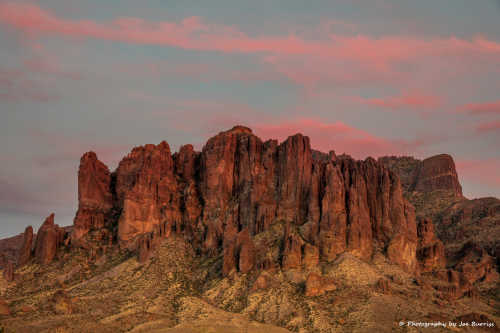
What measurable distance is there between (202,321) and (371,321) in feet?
123

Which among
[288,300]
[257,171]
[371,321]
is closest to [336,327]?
[371,321]

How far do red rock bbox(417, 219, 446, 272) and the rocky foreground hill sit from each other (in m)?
0.37

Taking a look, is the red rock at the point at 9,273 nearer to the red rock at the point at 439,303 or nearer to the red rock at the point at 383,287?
the red rock at the point at 383,287

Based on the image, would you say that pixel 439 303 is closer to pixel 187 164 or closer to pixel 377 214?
pixel 377 214

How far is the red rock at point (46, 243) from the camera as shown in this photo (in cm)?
17680

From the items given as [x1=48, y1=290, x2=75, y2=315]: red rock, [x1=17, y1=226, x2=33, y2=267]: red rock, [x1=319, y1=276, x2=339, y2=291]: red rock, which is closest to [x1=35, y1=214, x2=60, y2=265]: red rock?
[x1=17, y1=226, x2=33, y2=267]: red rock

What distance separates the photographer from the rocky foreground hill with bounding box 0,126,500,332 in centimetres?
12512

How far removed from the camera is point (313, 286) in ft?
438

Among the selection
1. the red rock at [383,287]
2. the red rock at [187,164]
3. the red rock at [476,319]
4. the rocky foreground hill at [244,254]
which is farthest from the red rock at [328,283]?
the red rock at [187,164]

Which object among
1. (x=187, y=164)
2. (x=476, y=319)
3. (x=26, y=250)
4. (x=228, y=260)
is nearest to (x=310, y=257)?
(x=228, y=260)

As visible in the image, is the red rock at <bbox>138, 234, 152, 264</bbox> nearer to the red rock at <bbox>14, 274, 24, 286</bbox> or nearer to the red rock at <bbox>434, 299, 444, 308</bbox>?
the red rock at <bbox>14, 274, 24, 286</bbox>

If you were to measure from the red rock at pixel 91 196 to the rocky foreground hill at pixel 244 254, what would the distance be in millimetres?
391

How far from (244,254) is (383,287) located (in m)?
37.4

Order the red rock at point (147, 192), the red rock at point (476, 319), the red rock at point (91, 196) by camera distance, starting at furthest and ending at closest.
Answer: the red rock at point (91, 196), the red rock at point (147, 192), the red rock at point (476, 319)
